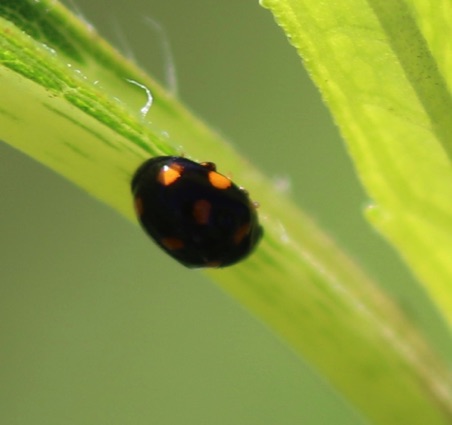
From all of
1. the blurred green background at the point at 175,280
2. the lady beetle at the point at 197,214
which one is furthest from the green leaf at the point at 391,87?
the blurred green background at the point at 175,280

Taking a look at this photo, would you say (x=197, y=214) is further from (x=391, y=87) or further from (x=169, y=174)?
(x=391, y=87)

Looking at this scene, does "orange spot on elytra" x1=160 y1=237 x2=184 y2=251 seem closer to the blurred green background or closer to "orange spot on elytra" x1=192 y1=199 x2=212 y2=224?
"orange spot on elytra" x1=192 y1=199 x2=212 y2=224

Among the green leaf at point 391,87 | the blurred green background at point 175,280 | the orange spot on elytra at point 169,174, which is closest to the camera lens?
the green leaf at point 391,87

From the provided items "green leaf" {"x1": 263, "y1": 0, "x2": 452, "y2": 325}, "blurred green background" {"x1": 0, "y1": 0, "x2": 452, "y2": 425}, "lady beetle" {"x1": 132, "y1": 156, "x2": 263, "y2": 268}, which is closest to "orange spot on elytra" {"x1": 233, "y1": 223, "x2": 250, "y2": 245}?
"lady beetle" {"x1": 132, "y1": 156, "x2": 263, "y2": 268}

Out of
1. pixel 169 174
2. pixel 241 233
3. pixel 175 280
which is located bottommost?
pixel 175 280

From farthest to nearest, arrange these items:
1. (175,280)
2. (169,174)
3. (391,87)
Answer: (175,280) < (169,174) < (391,87)

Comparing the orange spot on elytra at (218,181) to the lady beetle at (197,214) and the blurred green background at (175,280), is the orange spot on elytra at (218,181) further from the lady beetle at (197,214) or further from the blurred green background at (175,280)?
the blurred green background at (175,280)

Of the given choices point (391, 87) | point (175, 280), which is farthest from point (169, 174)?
point (175, 280)
